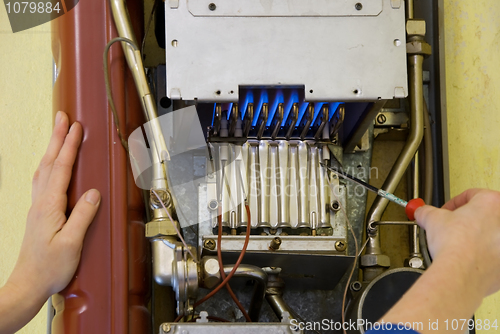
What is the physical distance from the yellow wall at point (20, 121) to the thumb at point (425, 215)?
0.94 metres

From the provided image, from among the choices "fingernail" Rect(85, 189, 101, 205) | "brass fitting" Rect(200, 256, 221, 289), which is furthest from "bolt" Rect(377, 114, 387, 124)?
"fingernail" Rect(85, 189, 101, 205)

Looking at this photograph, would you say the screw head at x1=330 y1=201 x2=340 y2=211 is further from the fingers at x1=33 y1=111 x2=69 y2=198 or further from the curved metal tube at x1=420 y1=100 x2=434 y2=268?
the fingers at x1=33 y1=111 x2=69 y2=198

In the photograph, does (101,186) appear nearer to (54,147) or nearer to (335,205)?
(54,147)

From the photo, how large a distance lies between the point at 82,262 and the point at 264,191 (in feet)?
1.35

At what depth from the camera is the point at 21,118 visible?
138 cm

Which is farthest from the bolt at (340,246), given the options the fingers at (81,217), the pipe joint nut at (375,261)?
the fingers at (81,217)

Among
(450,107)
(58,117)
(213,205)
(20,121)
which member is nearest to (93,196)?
(58,117)

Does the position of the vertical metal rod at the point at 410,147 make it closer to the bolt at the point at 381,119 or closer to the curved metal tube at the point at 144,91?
the bolt at the point at 381,119

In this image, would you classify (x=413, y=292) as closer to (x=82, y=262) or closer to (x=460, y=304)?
(x=460, y=304)

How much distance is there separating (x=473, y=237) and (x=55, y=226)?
0.67 m

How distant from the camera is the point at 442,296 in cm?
63

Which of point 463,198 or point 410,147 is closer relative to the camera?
point 463,198

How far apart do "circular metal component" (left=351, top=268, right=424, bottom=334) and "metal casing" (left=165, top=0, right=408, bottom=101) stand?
1.09ft

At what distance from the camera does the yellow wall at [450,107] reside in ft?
4.39
